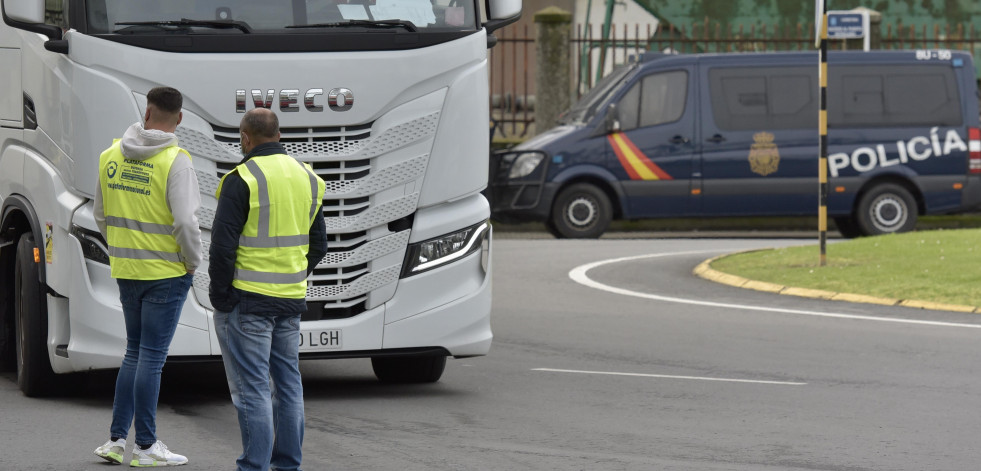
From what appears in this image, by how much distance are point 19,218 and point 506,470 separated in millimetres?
3836

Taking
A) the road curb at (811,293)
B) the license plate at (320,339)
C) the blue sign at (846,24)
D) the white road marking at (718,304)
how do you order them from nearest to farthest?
1. the license plate at (320,339)
2. the white road marking at (718,304)
3. the road curb at (811,293)
4. the blue sign at (846,24)

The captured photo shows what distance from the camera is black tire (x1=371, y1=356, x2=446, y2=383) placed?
10.1 meters

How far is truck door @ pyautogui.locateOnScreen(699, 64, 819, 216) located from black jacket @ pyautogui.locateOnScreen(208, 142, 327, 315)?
53.9 feet

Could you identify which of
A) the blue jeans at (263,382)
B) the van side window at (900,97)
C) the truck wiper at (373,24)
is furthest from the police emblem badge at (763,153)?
the blue jeans at (263,382)

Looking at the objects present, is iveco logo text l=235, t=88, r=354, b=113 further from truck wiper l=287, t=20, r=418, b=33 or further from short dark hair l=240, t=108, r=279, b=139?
short dark hair l=240, t=108, r=279, b=139

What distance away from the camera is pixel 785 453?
7.68 m

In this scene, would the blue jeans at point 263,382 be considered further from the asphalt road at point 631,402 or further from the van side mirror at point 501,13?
the van side mirror at point 501,13

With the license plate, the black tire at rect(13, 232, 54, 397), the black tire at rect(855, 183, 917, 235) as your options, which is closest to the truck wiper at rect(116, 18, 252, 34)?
the black tire at rect(13, 232, 54, 397)

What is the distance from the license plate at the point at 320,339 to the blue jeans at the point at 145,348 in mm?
1464

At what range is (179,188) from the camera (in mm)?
7359

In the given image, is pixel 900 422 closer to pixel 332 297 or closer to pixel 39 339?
pixel 332 297

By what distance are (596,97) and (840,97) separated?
3171 mm

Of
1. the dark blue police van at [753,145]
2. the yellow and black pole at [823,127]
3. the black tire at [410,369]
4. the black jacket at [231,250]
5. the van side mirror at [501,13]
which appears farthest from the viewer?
the dark blue police van at [753,145]

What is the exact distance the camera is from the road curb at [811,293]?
1416cm
